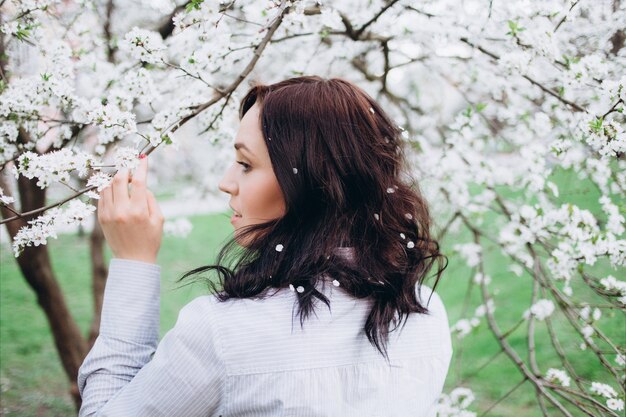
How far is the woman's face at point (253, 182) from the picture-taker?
53.1 inches

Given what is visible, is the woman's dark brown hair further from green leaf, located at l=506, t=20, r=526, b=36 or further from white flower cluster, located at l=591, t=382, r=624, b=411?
white flower cluster, located at l=591, t=382, r=624, b=411

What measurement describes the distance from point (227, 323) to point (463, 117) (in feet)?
6.63

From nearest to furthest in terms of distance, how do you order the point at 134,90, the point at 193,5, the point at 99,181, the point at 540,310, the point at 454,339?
the point at 99,181 → the point at 193,5 → the point at 134,90 → the point at 540,310 → the point at 454,339

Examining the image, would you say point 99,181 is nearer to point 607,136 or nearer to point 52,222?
point 52,222

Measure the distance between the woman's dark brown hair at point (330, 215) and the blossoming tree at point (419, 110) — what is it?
10.7 inches

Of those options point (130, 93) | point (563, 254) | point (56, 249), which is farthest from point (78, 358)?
Answer: point (56, 249)

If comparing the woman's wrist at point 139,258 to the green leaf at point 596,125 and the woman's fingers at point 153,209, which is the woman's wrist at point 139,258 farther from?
the green leaf at point 596,125

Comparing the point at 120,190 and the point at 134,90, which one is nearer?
the point at 120,190

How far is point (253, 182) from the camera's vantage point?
1.36m

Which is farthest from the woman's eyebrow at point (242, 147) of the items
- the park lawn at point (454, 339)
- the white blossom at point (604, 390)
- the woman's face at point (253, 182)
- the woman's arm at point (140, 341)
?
the white blossom at point (604, 390)

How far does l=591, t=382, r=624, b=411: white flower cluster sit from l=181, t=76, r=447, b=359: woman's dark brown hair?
3.63 feet

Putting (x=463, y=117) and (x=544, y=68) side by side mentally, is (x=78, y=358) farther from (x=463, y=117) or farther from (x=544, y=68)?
(x=544, y=68)

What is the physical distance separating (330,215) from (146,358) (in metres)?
0.50

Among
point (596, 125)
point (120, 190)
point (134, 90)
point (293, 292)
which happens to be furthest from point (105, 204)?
point (596, 125)
